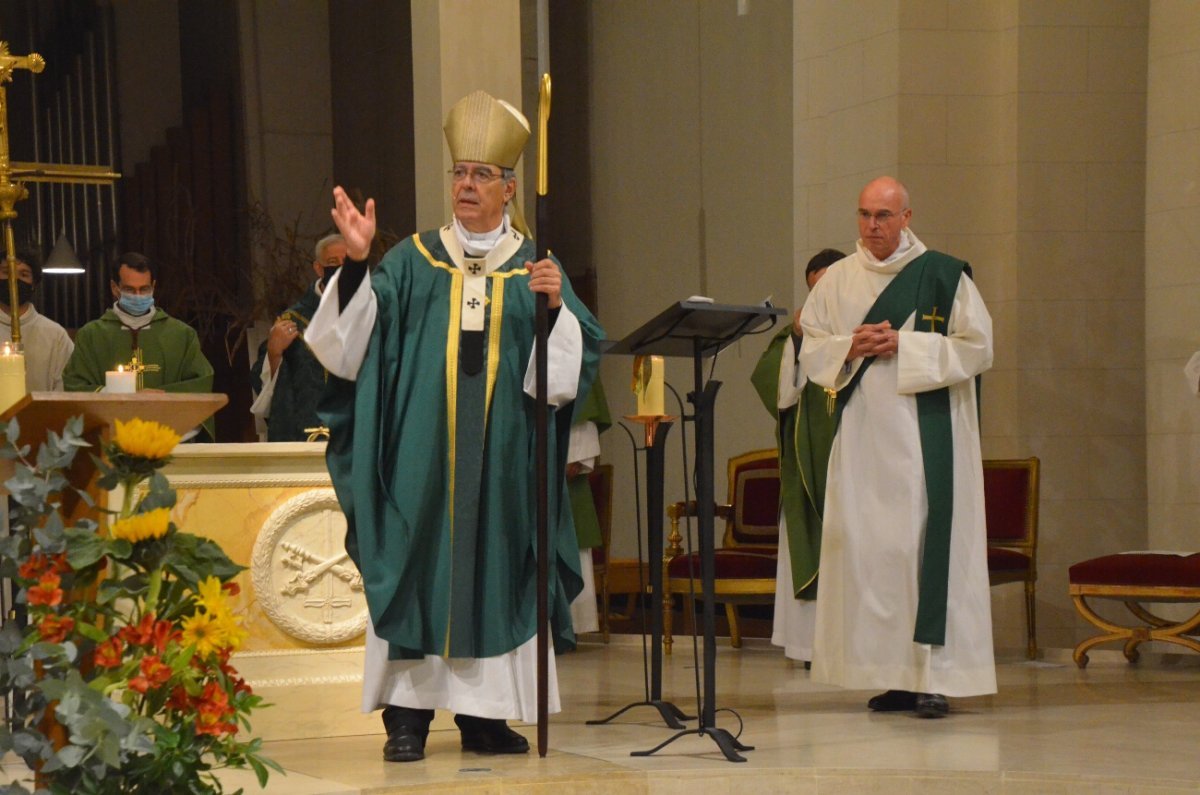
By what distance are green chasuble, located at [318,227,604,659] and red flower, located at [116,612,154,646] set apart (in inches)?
73.6

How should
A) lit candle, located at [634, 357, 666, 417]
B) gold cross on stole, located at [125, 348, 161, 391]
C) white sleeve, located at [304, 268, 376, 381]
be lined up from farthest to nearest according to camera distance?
gold cross on stole, located at [125, 348, 161, 391] < lit candle, located at [634, 357, 666, 417] < white sleeve, located at [304, 268, 376, 381]

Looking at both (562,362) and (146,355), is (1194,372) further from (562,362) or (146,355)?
(146,355)

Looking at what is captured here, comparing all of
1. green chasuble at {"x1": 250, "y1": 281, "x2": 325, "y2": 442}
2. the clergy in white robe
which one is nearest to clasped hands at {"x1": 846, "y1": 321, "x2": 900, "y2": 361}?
the clergy in white robe

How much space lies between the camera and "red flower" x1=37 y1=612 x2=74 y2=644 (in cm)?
306

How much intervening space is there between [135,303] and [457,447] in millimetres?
2548

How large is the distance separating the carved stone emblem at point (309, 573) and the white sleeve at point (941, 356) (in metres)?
2.00

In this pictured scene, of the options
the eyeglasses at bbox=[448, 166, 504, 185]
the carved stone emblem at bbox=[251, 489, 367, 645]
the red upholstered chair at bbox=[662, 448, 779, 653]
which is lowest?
the red upholstered chair at bbox=[662, 448, 779, 653]

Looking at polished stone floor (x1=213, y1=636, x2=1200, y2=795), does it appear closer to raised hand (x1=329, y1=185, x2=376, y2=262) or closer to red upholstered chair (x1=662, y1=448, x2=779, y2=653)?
red upholstered chair (x1=662, y1=448, x2=779, y2=653)

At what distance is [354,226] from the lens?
473 cm

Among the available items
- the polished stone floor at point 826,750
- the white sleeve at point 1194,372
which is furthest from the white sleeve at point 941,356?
the white sleeve at point 1194,372

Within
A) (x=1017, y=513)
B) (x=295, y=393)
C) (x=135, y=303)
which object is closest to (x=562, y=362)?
(x=295, y=393)

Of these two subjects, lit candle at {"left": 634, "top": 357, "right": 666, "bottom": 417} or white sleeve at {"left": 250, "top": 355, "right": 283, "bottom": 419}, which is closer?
lit candle at {"left": 634, "top": 357, "right": 666, "bottom": 417}

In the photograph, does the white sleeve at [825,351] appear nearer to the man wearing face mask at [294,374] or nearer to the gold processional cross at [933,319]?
the gold processional cross at [933,319]

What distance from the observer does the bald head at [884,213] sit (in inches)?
249
